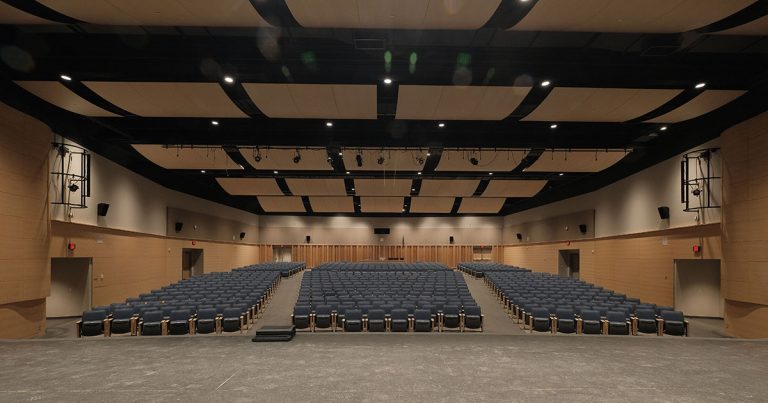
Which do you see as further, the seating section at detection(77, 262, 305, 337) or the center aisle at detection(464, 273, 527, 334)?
the center aisle at detection(464, 273, 527, 334)

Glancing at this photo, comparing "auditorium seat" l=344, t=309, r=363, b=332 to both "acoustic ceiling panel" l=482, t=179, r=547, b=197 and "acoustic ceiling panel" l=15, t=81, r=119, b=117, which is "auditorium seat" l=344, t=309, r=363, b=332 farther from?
"acoustic ceiling panel" l=482, t=179, r=547, b=197

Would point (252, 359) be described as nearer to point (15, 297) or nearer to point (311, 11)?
point (311, 11)

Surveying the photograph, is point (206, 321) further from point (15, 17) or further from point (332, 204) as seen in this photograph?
point (332, 204)

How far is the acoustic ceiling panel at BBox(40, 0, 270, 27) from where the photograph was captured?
23.5 ft

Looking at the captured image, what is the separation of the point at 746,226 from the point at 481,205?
2026 centimetres

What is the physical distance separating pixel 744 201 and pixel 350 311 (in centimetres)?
968

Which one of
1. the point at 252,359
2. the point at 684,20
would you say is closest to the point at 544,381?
the point at 252,359

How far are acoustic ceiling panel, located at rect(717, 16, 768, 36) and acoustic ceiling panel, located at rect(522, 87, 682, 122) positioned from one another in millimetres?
2144

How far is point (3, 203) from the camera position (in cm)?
955

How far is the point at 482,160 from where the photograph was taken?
18.9m

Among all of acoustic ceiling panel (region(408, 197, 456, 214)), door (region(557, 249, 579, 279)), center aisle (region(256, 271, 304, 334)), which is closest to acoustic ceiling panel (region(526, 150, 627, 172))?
door (region(557, 249, 579, 279))

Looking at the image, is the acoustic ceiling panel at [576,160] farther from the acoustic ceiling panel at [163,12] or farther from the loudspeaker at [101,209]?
the loudspeaker at [101,209]

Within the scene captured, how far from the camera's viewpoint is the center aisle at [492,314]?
1144 centimetres

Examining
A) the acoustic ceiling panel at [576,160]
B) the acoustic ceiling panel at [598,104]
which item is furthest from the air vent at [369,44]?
the acoustic ceiling panel at [576,160]
